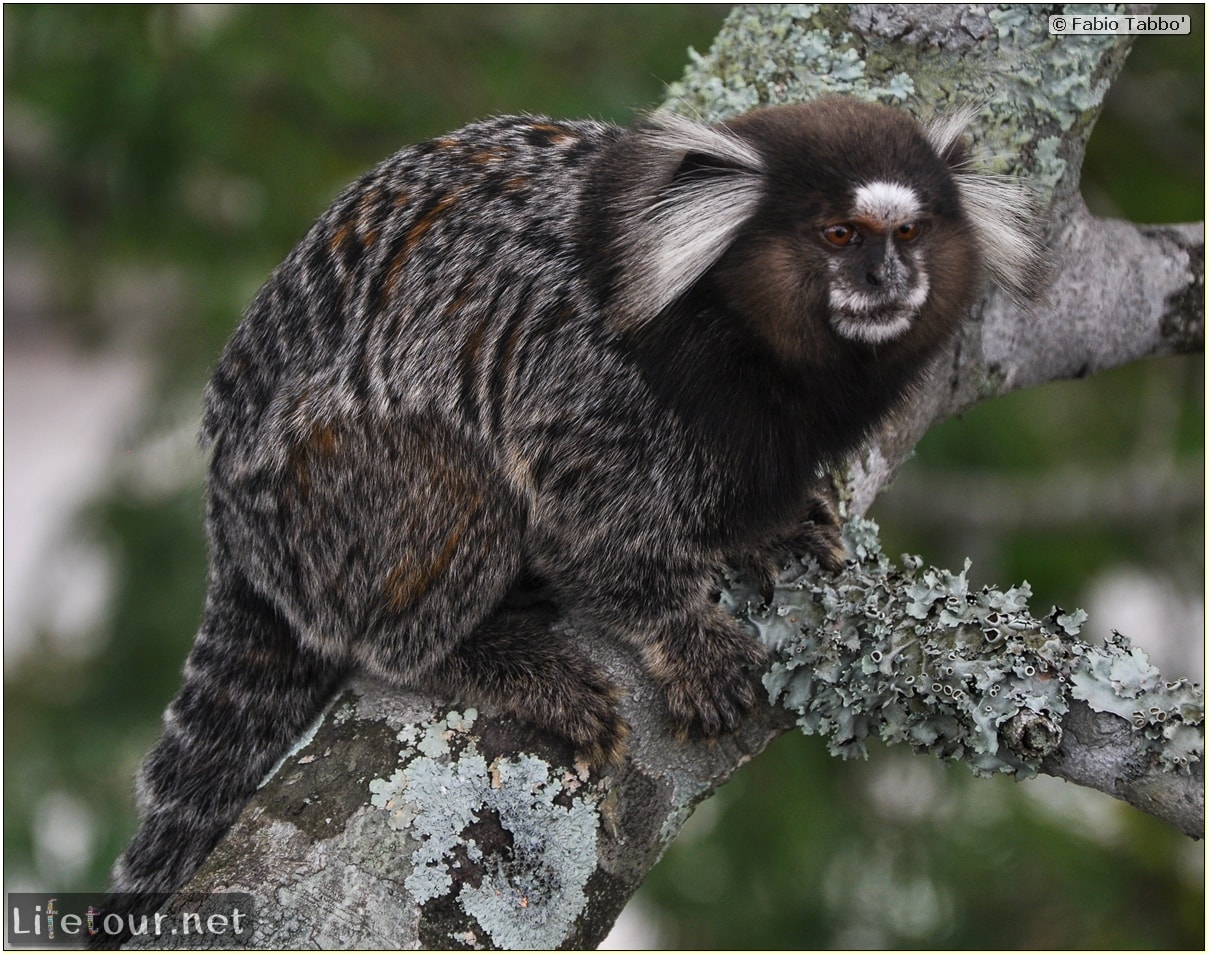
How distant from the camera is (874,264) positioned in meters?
2.17

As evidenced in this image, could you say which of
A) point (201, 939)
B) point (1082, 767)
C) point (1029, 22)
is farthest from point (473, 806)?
point (1029, 22)

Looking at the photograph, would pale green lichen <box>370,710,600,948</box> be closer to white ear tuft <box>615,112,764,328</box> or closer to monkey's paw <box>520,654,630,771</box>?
monkey's paw <box>520,654,630,771</box>

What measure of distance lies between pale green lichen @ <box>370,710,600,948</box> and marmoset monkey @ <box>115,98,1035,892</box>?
12 cm

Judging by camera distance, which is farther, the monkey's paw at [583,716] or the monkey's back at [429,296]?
the monkey's back at [429,296]

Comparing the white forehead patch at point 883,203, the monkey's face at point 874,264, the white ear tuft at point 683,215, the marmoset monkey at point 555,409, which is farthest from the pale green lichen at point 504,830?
the white forehead patch at point 883,203

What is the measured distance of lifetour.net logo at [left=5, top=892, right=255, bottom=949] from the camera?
6.41ft

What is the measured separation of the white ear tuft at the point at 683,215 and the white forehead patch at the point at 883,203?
194 mm

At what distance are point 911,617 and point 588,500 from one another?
0.65m

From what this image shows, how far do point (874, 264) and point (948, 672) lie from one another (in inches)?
27.9

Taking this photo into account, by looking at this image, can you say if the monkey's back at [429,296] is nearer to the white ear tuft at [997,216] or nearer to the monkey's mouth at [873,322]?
the monkey's mouth at [873,322]

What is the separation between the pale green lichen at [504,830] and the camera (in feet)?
6.73

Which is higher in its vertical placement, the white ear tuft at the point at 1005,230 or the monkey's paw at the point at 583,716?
the white ear tuft at the point at 1005,230
